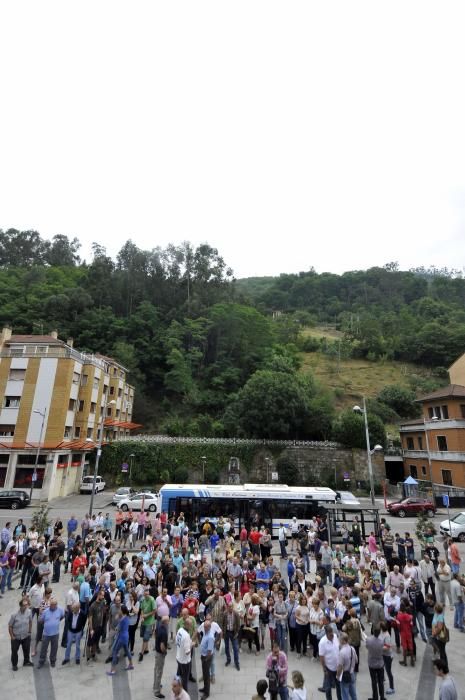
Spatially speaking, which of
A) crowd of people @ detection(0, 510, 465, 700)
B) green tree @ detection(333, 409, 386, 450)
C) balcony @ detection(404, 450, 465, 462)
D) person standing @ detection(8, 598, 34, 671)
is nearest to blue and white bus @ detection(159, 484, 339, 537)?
crowd of people @ detection(0, 510, 465, 700)

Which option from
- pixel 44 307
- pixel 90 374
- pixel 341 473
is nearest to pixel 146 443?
pixel 90 374

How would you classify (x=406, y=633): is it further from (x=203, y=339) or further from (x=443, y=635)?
(x=203, y=339)

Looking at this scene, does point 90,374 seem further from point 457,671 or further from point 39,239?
point 39,239

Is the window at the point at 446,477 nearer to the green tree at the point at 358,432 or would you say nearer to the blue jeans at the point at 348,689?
the green tree at the point at 358,432

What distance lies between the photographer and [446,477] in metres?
34.8

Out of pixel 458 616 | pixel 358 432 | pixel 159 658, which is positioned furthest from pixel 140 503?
pixel 358 432

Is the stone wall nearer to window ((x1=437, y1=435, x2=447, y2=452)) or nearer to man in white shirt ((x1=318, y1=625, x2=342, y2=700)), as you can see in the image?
window ((x1=437, y1=435, x2=447, y2=452))

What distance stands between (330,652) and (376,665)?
865 mm

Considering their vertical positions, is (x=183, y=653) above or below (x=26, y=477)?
below

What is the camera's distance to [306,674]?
28.1 ft

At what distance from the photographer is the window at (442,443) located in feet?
117

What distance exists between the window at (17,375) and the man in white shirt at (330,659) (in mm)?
38919

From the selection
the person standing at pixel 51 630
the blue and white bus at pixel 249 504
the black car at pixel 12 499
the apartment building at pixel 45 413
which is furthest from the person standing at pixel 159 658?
the apartment building at pixel 45 413

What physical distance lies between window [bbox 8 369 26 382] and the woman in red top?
3906 centimetres
